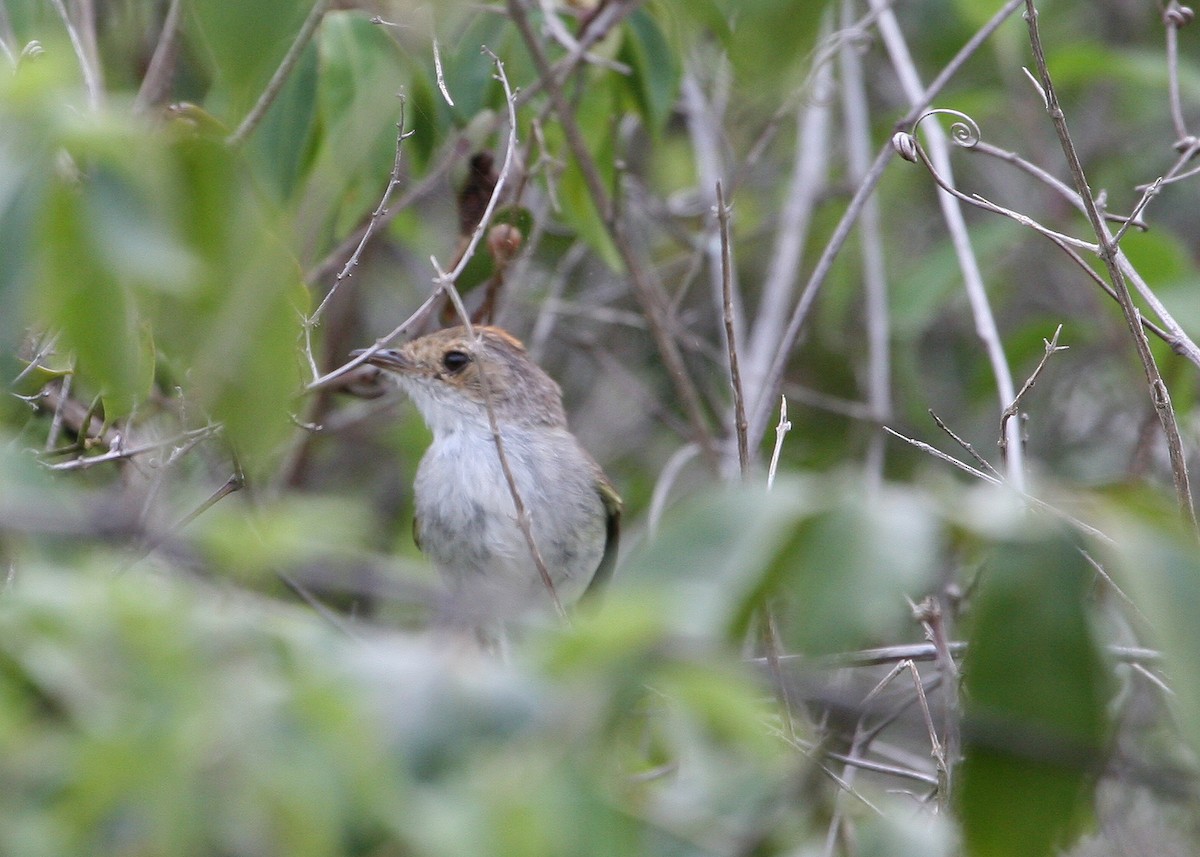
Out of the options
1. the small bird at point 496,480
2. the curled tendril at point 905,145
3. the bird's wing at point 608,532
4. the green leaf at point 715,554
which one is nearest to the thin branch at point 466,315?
the curled tendril at point 905,145

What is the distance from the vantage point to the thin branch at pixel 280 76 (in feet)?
12.8

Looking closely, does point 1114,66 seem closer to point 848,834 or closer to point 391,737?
point 848,834

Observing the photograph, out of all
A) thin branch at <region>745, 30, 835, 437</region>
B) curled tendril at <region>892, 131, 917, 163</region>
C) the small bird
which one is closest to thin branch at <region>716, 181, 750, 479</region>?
curled tendril at <region>892, 131, 917, 163</region>

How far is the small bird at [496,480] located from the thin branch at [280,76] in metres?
1.51

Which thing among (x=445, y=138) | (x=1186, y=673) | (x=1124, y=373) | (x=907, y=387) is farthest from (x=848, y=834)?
(x=1124, y=373)

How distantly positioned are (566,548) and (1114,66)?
3.32m

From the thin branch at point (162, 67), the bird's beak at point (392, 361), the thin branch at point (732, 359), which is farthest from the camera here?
the bird's beak at point (392, 361)

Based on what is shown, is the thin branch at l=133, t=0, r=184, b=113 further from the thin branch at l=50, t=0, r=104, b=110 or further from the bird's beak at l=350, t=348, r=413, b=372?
the bird's beak at l=350, t=348, r=413, b=372

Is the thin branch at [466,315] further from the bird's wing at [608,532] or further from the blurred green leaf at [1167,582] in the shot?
the blurred green leaf at [1167,582]

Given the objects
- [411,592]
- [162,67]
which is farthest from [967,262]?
[411,592]

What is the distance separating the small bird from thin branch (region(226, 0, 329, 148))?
1507mm

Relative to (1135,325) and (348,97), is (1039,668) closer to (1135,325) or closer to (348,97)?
(1135,325)

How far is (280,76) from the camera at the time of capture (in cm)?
392

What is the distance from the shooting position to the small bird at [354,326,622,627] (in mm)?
5648
